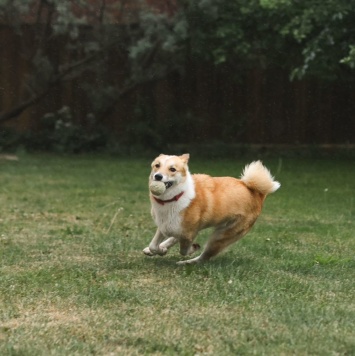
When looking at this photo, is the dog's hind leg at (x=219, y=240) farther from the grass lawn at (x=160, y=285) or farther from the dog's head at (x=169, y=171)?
the dog's head at (x=169, y=171)

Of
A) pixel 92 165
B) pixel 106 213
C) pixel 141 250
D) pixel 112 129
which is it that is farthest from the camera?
pixel 112 129

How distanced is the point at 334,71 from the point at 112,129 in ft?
15.4

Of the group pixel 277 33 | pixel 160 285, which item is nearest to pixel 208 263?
pixel 160 285

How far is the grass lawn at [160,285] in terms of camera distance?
4414 mm

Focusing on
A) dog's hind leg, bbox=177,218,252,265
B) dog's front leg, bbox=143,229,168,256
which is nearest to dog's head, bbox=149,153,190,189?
dog's front leg, bbox=143,229,168,256

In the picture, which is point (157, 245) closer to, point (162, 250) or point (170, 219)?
point (162, 250)

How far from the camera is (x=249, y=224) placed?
6.86 m

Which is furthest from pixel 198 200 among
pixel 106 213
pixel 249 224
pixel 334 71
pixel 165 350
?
pixel 334 71

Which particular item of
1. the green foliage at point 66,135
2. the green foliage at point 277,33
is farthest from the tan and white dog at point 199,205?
the green foliage at point 66,135

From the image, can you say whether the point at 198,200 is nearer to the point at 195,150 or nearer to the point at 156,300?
the point at 156,300

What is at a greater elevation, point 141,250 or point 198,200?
point 198,200

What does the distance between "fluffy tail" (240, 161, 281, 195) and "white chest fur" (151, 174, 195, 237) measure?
59 cm

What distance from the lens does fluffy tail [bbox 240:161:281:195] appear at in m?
6.82

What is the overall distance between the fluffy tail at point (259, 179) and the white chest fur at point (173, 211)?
1.94ft
